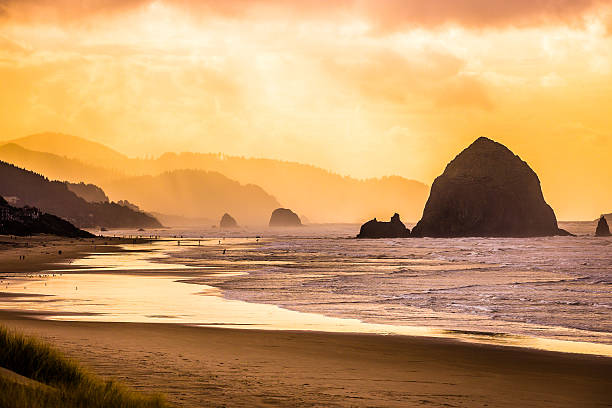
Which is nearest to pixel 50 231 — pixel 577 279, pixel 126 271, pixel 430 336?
pixel 126 271

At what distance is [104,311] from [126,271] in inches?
1110

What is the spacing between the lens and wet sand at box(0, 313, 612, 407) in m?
12.7

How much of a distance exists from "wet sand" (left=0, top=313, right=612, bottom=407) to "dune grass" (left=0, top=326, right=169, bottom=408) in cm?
155

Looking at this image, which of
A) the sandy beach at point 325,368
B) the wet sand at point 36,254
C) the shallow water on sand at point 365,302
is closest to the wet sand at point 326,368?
the sandy beach at point 325,368

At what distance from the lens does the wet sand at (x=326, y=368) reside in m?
12.7

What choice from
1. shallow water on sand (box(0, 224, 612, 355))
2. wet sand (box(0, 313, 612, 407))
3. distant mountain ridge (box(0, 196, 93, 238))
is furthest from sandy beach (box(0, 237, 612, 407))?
distant mountain ridge (box(0, 196, 93, 238))

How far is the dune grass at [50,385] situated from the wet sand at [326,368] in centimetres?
155

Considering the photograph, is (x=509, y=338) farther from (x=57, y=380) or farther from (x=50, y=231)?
(x=50, y=231)

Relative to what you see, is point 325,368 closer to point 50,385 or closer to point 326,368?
point 326,368

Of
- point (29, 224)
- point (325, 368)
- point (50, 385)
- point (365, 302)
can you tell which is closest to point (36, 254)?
point (365, 302)

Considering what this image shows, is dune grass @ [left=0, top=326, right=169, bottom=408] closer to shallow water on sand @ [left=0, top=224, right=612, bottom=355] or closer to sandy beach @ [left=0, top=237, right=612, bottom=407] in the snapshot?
sandy beach @ [left=0, top=237, right=612, bottom=407]

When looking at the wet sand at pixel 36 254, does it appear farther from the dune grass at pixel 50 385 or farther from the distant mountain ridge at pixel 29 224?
the dune grass at pixel 50 385

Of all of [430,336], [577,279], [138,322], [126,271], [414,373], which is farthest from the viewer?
[126,271]

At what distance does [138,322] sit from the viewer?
23750 mm
